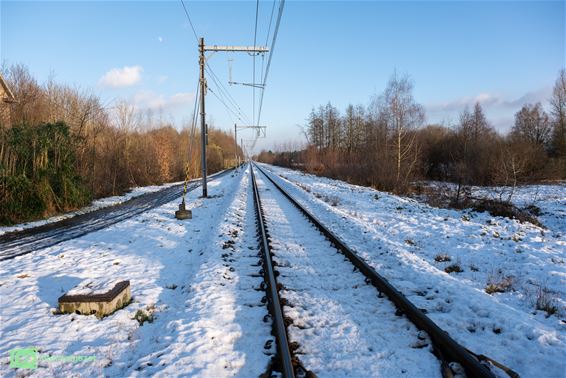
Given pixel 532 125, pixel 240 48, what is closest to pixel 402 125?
pixel 240 48

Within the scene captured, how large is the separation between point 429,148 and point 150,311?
1919 inches

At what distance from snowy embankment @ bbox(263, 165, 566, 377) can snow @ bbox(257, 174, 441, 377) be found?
615mm

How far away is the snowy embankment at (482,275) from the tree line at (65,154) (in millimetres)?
8099

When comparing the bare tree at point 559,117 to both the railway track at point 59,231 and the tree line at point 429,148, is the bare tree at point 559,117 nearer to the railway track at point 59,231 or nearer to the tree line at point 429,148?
the tree line at point 429,148

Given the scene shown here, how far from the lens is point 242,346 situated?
402cm

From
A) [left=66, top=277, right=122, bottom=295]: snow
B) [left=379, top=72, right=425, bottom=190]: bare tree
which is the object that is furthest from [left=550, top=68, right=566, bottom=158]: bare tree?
[left=66, top=277, right=122, bottom=295]: snow

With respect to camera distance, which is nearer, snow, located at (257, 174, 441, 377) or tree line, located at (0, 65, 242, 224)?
snow, located at (257, 174, 441, 377)

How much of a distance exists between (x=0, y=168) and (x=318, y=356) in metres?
13.7

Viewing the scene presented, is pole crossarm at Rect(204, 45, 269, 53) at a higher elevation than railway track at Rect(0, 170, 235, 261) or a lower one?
higher

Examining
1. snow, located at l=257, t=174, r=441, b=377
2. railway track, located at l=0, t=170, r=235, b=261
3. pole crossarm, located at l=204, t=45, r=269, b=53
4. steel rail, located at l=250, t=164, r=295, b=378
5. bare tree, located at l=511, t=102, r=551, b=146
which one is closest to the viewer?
steel rail, located at l=250, t=164, r=295, b=378

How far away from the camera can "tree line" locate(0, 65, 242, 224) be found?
505 inches

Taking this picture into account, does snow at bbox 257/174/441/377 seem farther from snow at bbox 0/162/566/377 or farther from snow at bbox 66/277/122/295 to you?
snow at bbox 66/277/122/295

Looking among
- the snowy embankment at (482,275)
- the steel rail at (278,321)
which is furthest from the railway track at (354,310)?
the snowy embankment at (482,275)

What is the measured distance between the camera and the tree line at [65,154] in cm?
1283
